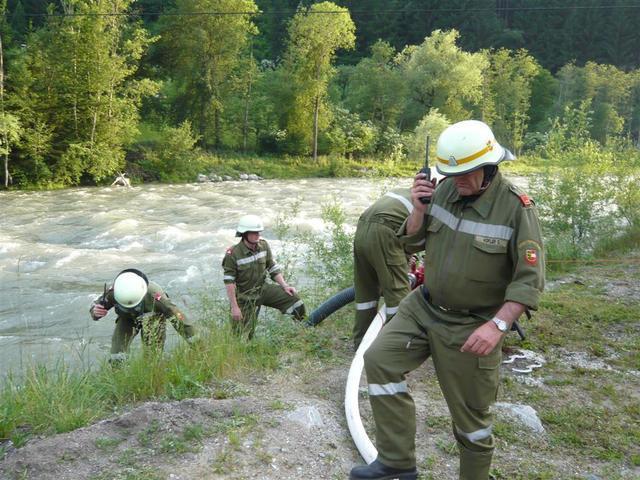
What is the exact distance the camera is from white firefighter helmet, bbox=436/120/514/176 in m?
3.07

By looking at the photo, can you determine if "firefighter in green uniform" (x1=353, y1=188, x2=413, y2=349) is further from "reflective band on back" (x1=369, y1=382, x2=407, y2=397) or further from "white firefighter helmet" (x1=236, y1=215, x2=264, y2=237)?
"white firefighter helmet" (x1=236, y1=215, x2=264, y2=237)

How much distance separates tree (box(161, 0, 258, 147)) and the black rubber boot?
35.8 metres

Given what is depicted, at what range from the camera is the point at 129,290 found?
19.4ft

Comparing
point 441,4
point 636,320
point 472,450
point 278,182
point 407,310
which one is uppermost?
point 441,4

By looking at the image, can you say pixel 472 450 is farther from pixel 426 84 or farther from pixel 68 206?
pixel 426 84

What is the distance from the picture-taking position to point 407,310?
342cm

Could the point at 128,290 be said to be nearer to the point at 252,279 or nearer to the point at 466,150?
the point at 252,279

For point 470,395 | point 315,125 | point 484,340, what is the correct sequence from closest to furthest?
point 484,340
point 470,395
point 315,125

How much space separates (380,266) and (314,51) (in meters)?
37.4

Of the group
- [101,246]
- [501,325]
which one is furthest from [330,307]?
[101,246]

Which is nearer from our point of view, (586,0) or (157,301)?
(157,301)

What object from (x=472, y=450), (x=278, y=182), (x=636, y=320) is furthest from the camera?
(x=278, y=182)

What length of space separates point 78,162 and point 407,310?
1068 inches

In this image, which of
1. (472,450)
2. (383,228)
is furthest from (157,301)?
(472,450)
